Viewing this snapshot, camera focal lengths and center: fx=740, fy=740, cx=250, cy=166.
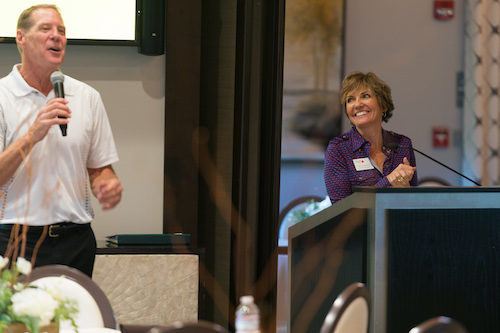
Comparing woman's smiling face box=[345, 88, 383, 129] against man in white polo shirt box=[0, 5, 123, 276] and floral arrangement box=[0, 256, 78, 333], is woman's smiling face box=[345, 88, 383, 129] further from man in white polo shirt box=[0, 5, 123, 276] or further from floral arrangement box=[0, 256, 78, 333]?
floral arrangement box=[0, 256, 78, 333]

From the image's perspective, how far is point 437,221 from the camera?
2.63 m

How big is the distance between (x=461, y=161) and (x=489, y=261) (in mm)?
4239

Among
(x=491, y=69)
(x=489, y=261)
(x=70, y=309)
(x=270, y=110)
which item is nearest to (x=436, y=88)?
(x=491, y=69)

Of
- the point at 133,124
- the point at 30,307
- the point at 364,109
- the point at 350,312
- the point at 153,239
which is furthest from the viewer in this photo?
the point at 133,124

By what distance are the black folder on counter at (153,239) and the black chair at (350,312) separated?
7.84ft

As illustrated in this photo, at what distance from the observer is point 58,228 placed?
2801mm

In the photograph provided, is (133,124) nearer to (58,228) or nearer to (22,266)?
(58,228)

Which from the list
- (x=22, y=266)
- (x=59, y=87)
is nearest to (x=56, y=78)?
(x=59, y=87)

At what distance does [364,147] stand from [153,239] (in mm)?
1453

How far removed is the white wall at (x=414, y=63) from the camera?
665 centimetres

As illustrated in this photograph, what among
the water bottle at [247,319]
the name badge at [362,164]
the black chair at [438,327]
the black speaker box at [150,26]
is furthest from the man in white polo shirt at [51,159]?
the black chair at [438,327]

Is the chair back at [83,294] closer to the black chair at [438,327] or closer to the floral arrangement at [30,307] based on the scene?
the floral arrangement at [30,307]

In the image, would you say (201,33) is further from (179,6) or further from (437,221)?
(437,221)

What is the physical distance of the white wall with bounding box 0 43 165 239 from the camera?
14.1ft
